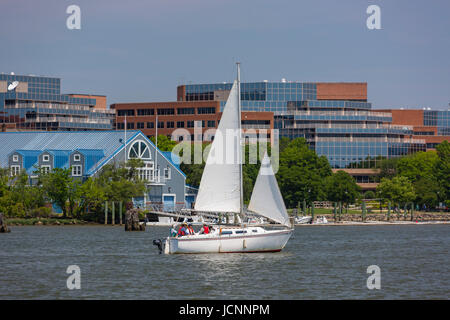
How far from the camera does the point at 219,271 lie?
5959 centimetres

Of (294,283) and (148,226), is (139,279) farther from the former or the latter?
(148,226)

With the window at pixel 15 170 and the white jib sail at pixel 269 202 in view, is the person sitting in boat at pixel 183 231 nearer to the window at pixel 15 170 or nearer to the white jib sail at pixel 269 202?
the white jib sail at pixel 269 202

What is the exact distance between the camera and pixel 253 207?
2844 inches

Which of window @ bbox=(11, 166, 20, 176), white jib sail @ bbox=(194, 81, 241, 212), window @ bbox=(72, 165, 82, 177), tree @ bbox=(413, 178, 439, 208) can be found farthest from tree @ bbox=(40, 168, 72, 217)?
tree @ bbox=(413, 178, 439, 208)

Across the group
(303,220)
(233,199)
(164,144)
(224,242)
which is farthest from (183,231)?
(164,144)

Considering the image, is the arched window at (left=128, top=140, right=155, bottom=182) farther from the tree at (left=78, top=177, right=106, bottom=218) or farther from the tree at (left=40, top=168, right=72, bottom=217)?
the tree at (left=40, top=168, right=72, bottom=217)

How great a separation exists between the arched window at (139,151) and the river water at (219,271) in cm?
4838

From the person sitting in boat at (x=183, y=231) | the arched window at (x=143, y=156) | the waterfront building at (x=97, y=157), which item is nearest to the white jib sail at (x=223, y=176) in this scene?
the person sitting in boat at (x=183, y=231)

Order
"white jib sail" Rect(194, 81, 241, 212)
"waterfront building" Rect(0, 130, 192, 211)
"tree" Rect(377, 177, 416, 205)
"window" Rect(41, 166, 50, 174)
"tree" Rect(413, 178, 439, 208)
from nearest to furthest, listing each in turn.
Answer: "white jib sail" Rect(194, 81, 241, 212) → "window" Rect(41, 166, 50, 174) → "waterfront building" Rect(0, 130, 192, 211) → "tree" Rect(377, 177, 416, 205) → "tree" Rect(413, 178, 439, 208)

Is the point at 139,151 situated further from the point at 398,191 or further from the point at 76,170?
the point at 398,191

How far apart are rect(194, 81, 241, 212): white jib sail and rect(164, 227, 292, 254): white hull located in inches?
112

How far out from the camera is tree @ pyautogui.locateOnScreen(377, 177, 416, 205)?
175375 mm

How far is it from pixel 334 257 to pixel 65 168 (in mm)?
66373
